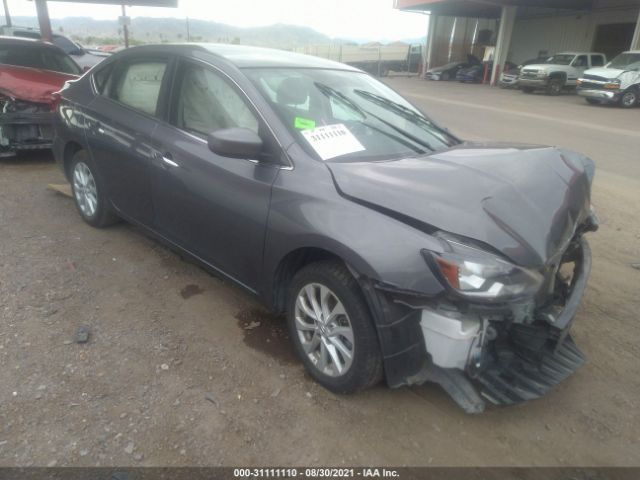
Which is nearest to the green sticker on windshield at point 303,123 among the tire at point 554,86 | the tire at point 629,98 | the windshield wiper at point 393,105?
the windshield wiper at point 393,105

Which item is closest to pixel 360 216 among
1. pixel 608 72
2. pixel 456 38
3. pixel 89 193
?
pixel 89 193

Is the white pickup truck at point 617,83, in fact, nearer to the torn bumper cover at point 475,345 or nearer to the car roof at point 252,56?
the car roof at point 252,56

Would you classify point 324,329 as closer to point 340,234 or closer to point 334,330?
point 334,330

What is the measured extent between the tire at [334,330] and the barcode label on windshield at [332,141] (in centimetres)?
63

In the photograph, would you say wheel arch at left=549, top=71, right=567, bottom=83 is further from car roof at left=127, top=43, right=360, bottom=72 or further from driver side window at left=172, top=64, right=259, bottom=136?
driver side window at left=172, top=64, right=259, bottom=136

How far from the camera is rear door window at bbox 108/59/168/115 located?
3.38m

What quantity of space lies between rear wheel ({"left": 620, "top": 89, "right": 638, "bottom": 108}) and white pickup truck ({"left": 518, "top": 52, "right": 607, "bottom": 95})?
4.56 meters

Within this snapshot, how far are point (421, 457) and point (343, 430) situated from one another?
0.39m

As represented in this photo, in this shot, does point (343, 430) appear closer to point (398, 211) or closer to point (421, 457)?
point (421, 457)

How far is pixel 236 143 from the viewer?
2.48 m

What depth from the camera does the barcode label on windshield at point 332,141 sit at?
2.62 meters

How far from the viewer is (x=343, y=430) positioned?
2.33 meters

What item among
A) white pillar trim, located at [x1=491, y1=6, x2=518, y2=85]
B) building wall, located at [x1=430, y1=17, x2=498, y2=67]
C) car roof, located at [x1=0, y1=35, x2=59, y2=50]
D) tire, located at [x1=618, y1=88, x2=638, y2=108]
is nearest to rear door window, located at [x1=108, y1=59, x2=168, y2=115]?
car roof, located at [x1=0, y1=35, x2=59, y2=50]

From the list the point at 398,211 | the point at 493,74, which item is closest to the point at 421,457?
the point at 398,211
